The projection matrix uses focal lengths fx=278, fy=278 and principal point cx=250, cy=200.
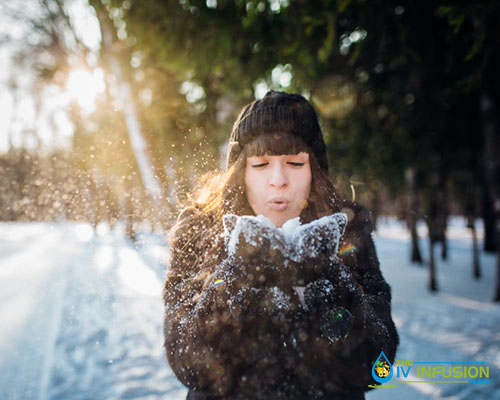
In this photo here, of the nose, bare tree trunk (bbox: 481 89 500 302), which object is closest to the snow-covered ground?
the nose

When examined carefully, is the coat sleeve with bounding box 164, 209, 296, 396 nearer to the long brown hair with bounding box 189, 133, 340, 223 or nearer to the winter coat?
the winter coat

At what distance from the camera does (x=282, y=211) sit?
1392 millimetres

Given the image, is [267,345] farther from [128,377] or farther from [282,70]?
[282,70]

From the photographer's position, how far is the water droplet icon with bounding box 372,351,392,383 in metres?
1.18

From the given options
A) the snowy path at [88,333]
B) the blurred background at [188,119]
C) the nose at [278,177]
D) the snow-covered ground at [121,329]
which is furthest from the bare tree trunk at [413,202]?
the nose at [278,177]

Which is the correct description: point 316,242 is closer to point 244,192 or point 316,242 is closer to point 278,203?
point 278,203

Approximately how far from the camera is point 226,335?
3.71ft

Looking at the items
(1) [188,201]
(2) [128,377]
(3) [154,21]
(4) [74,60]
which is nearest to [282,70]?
(3) [154,21]

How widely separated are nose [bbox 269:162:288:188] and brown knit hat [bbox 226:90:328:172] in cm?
20

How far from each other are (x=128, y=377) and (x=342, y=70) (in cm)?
549

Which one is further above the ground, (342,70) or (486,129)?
(342,70)

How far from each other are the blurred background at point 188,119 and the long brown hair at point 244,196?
0.51m

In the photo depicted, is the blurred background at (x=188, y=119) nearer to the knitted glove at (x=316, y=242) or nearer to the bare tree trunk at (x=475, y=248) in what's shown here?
the bare tree trunk at (x=475, y=248)

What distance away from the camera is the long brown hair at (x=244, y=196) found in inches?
53.9
